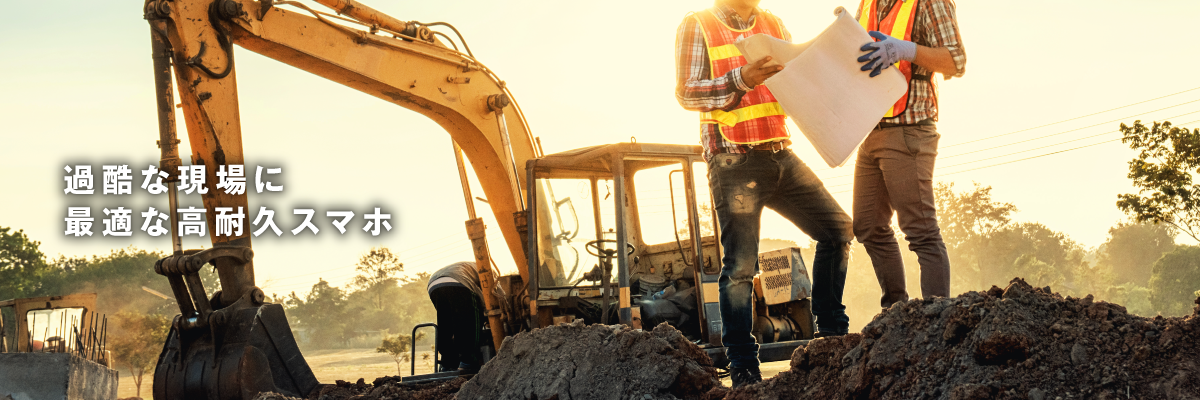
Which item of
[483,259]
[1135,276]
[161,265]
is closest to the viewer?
[161,265]

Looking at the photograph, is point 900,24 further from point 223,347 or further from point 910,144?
point 223,347

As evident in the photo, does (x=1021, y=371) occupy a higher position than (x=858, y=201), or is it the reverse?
(x=858, y=201)

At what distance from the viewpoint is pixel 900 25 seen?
3.52 meters

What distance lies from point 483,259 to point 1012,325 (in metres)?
5.03

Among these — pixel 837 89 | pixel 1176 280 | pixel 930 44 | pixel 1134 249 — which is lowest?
pixel 1176 280

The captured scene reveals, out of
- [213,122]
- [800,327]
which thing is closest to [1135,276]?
[800,327]

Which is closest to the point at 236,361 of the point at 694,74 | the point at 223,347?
the point at 223,347

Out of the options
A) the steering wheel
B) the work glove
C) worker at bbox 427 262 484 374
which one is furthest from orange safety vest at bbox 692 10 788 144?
worker at bbox 427 262 484 374

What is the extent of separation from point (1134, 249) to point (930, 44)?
64511 mm

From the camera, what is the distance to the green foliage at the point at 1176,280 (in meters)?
37.5

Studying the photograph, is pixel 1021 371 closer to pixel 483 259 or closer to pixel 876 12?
pixel 876 12

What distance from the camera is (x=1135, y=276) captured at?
187 ft

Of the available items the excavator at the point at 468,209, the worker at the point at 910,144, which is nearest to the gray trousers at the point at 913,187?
the worker at the point at 910,144

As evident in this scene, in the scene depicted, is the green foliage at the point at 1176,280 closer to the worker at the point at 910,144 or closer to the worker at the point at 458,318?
the worker at the point at 458,318
